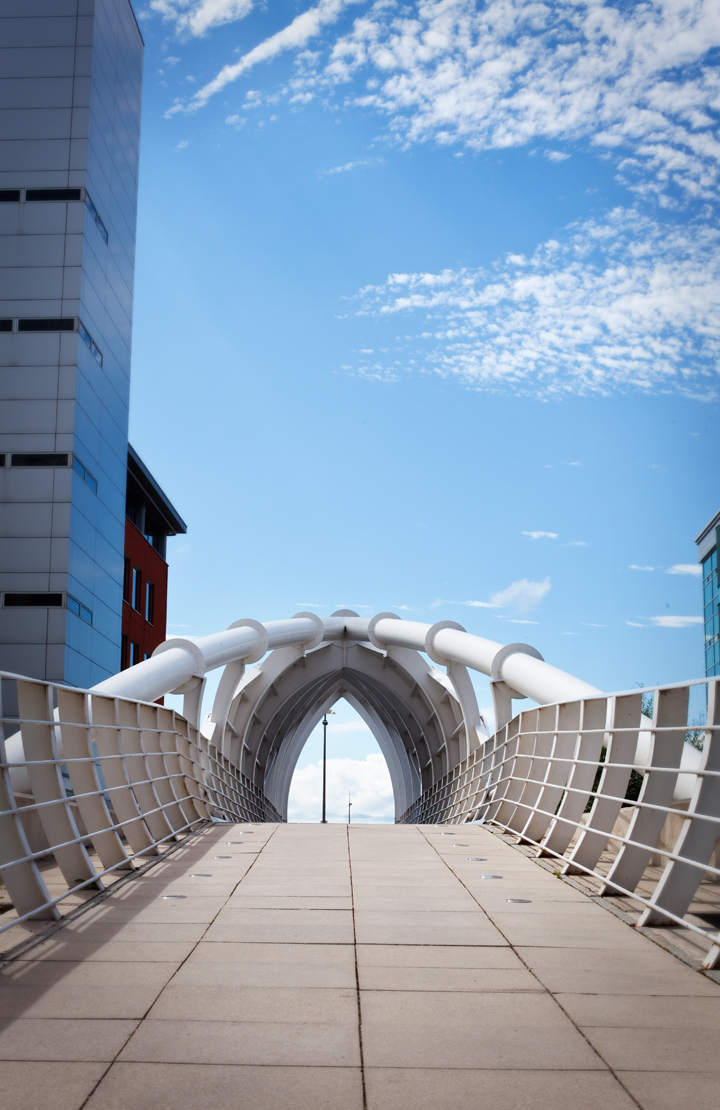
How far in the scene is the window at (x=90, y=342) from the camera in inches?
1310

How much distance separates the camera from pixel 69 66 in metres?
34.3

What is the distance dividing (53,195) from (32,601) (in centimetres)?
1479

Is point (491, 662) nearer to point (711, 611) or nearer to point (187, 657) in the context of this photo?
point (187, 657)

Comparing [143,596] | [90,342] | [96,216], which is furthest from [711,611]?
[96,216]

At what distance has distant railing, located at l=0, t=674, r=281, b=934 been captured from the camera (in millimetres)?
5535

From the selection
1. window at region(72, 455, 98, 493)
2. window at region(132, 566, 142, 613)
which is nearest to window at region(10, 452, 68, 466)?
window at region(72, 455, 98, 493)

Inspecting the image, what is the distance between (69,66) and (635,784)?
105ft

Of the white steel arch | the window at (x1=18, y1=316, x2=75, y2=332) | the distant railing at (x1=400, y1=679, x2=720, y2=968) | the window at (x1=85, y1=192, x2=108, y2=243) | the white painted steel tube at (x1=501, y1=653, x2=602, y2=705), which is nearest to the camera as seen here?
the distant railing at (x1=400, y1=679, x2=720, y2=968)

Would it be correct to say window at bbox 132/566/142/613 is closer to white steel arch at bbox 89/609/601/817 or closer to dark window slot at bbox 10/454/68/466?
white steel arch at bbox 89/609/601/817

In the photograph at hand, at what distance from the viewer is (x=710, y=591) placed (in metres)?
59.2

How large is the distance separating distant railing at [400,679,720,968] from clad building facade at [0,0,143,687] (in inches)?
902

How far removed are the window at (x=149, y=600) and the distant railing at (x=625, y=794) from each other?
38.0m

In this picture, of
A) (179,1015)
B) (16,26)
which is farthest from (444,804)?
(16,26)

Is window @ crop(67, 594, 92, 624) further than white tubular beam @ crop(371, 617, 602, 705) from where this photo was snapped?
Yes
